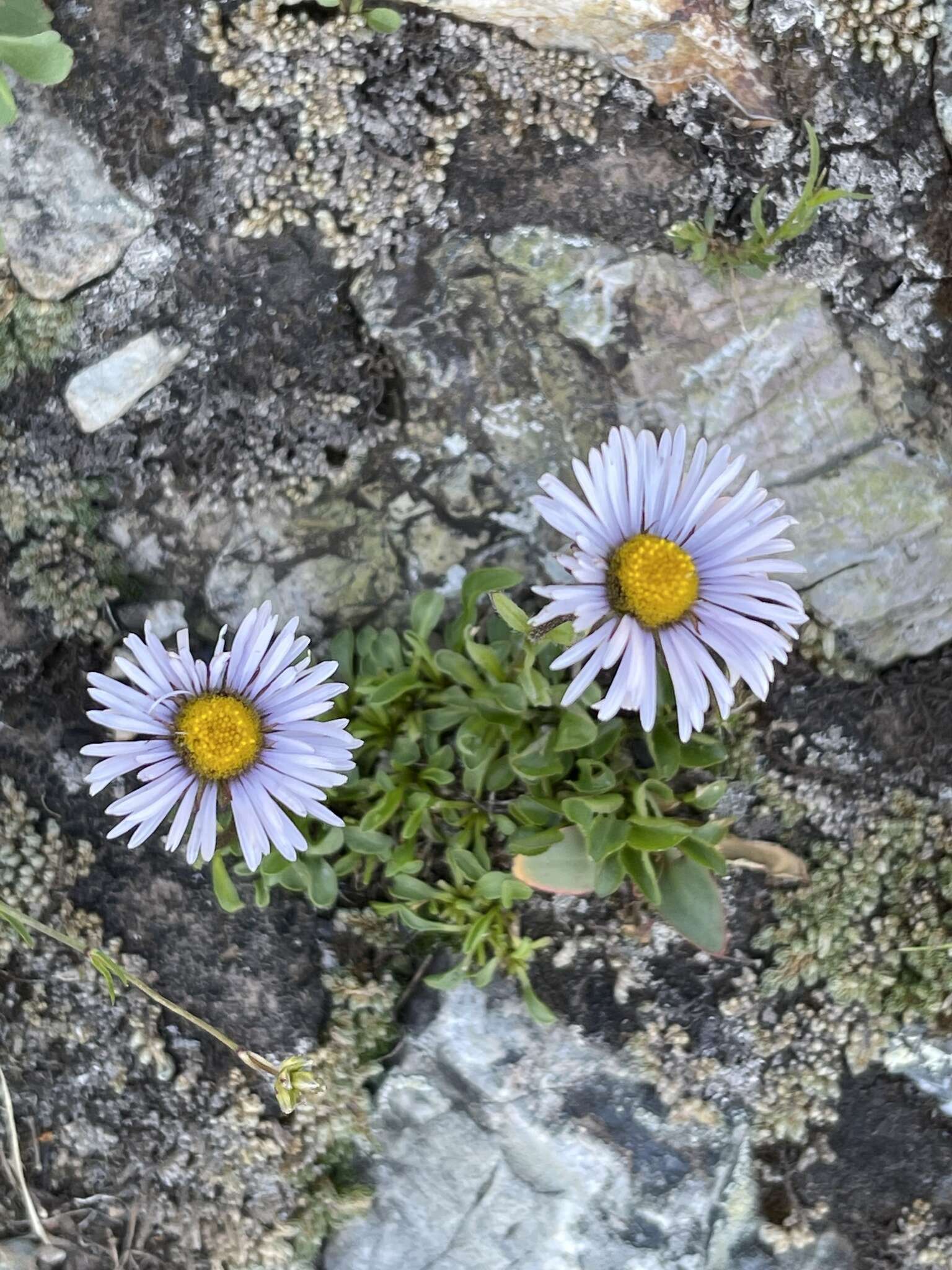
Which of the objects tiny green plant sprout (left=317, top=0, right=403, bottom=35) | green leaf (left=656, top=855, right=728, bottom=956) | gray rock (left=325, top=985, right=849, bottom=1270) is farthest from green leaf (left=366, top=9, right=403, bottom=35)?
gray rock (left=325, top=985, right=849, bottom=1270)

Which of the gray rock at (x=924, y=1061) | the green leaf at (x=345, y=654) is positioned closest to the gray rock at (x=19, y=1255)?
the green leaf at (x=345, y=654)

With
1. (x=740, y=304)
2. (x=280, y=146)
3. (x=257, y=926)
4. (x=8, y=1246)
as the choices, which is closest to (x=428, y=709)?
(x=257, y=926)

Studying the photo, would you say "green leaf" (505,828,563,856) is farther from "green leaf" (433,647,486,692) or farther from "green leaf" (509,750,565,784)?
"green leaf" (433,647,486,692)

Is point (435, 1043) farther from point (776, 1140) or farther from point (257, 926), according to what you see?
point (776, 1140)

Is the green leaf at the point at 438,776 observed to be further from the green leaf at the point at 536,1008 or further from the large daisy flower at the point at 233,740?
the green leaf at the point at 536,1008

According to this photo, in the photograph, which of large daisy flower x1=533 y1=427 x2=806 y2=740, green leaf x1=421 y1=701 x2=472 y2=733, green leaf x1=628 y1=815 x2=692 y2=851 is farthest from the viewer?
green leaf x1=421 y1=701 x2=472 y2=733

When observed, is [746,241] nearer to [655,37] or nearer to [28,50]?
[655,37]
